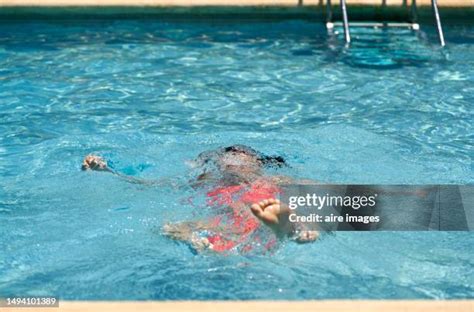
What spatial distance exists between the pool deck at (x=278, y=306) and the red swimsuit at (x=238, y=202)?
187cm

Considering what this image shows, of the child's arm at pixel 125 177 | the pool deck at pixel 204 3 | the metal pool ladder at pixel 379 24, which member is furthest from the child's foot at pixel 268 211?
the pool deck at pixel 204 3

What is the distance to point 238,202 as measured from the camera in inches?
207

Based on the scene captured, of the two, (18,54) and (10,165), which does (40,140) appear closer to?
(10,165)

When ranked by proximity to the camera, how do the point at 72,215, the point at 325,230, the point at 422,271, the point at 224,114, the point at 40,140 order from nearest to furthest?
the point at 422,271 < the point at 325,230 < the point at 72,215 < the point at 40,140 < the point at 224,114

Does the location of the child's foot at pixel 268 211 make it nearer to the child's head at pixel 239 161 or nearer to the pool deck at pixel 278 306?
the child's head at pixel 239 161

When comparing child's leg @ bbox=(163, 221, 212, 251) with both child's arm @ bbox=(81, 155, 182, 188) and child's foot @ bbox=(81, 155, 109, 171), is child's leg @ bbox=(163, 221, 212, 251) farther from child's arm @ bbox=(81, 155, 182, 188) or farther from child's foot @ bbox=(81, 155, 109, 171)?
child's foot @ bbox=(81, 155, 109, 171)

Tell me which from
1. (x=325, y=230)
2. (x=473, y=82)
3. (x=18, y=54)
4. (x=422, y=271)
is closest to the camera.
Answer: (x=422, y=271)

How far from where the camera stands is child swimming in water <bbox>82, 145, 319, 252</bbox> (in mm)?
Answer: 4602

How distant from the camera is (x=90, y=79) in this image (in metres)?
8.65

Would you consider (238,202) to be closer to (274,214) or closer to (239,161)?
(239,161)

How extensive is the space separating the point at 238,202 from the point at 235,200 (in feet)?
0.17

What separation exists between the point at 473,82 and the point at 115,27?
4561 millimetres

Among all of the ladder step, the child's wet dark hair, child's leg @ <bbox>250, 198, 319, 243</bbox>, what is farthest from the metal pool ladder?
child's leg @ <bbox>250, 198, 319, 243</bbox>

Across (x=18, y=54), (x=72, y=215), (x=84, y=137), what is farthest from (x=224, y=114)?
(x=18, y=54)
